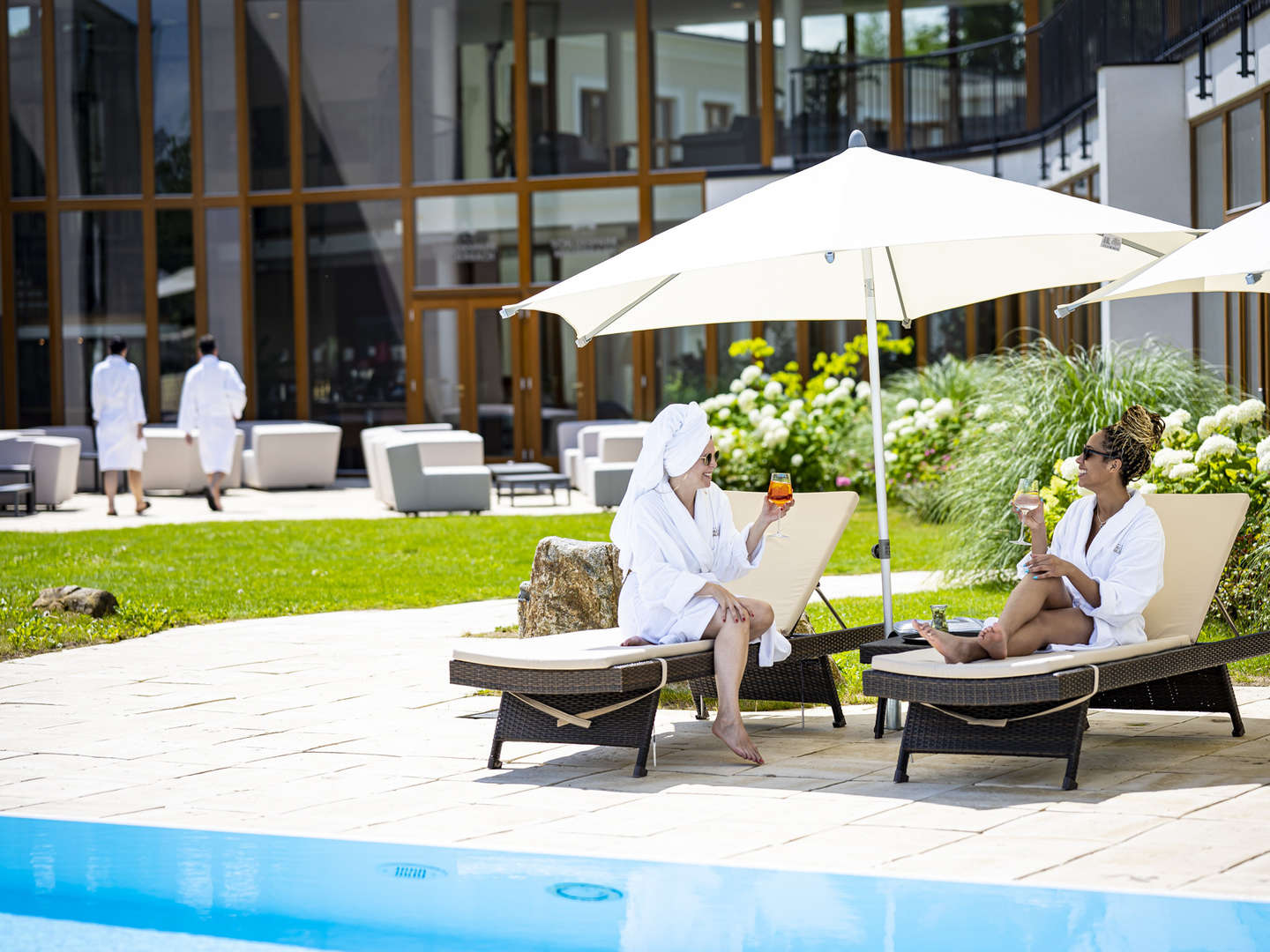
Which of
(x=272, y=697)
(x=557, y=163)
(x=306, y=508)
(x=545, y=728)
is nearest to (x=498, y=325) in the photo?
(x=557, y=163)

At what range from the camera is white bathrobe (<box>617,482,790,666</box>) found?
5.27 meters

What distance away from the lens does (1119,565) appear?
16.6 feet

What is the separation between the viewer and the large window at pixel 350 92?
22.2 meters

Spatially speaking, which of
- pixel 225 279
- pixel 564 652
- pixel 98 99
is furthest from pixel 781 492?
pixel 98 99

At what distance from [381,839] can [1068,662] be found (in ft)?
6.98

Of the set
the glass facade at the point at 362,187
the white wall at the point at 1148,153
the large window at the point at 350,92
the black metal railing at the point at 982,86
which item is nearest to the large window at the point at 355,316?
the glass facade at the point at 362,187

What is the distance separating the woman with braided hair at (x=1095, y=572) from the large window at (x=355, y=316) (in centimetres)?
1760

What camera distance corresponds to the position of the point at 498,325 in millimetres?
21875

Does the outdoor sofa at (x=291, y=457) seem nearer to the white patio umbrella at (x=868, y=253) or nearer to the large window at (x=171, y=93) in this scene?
the large window at (x=171, y=93)

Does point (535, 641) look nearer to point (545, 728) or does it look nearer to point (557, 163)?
point (545, 728)

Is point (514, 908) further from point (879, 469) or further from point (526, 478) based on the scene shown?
point (526, 478)

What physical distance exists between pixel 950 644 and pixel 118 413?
1256 cm

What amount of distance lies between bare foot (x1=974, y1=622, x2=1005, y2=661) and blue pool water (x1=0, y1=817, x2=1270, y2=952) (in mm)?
1389

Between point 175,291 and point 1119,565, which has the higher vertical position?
point 175,291
